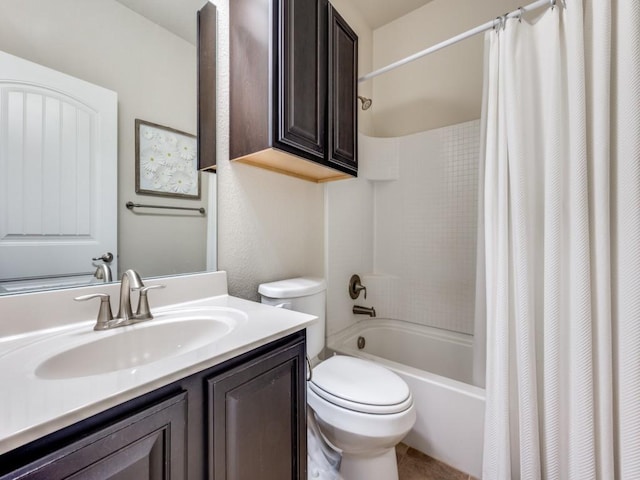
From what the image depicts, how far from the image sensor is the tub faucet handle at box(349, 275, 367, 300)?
1.91 metres

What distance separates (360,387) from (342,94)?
131 centimetres

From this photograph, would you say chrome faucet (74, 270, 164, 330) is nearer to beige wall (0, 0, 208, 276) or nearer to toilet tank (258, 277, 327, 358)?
beige wall (0, 0, 208, 276)

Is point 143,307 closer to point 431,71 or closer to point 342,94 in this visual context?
point 342,94

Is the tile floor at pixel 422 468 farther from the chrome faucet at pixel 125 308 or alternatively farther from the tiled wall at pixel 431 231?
the chrome faucet at pixel 125 308

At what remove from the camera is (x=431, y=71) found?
1957 mm

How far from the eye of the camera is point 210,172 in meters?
1.10

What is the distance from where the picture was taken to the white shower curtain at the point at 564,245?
0.80 m

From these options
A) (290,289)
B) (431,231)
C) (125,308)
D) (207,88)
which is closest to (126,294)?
(125,308)

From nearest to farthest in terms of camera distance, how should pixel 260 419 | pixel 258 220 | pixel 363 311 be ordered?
pixel 260 419, pixel 258 220, pixel 363 311

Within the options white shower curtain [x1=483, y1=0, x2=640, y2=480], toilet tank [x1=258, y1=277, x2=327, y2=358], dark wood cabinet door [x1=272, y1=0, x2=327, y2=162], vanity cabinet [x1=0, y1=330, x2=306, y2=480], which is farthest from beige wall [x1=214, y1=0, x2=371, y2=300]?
white shower curtain [x1=483, y1=0, x2=640, y2=480]

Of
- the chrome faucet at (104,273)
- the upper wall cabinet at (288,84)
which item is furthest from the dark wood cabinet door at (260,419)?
the upper wall cabinet at (288,84)

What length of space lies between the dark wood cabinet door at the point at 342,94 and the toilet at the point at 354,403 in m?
0.65

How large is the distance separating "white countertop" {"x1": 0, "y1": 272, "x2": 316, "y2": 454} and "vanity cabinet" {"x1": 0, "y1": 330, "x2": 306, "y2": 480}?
0.03 metres

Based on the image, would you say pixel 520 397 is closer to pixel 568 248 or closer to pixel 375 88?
pixel 568 248
